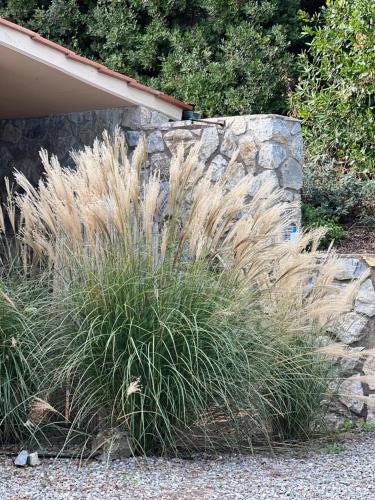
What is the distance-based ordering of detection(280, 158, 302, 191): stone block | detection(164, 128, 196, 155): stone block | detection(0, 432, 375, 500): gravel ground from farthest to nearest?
detection(164, 128, 196, 155): stone block < detection(280, 158, 302, 191): stone block < detection(0, 432, 375, 500): gravel ground

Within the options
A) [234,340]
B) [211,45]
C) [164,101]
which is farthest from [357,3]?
[234,340]

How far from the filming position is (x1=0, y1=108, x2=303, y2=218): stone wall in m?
7.97

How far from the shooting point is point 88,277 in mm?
5250

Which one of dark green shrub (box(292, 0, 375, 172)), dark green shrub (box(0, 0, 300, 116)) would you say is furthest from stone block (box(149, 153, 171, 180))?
dark green shrub (box(0, 0, 300, 116))

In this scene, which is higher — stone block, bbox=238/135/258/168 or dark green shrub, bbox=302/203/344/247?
stone block, bbox=238/135/258/168

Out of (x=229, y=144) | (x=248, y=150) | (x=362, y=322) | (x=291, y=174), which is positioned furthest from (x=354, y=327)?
(x=229, y=144)

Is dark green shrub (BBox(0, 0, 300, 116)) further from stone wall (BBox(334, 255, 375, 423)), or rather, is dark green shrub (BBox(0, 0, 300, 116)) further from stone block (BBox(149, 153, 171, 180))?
stone wall (BBox(334, 255, 375, 423))

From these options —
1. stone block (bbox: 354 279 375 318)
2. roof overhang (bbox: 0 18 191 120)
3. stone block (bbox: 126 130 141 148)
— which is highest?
roof overhang (bbox: 0 18 191 120)

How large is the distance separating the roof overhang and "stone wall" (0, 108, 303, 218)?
5.4 inches

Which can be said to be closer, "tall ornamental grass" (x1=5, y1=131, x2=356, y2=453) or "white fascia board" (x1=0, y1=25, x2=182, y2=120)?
"tall ornamental grass" (x1=5, y1=131, x2=356, y2=453)

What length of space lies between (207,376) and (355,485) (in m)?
1.01

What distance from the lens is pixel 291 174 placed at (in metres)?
8.10

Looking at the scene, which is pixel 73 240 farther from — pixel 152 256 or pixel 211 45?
pixel 211 45

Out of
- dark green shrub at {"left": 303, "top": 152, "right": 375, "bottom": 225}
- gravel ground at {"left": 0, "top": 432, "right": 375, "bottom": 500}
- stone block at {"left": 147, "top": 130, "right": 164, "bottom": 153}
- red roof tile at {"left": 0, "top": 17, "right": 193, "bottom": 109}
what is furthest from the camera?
dark green shrub at {"left": 303, "top": 152, "right": 375, "bottom": 225}
